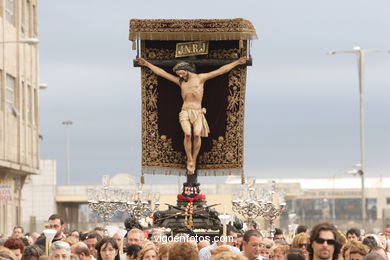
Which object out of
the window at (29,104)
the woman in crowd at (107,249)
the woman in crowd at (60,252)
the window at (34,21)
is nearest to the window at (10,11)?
the window at (34,21)

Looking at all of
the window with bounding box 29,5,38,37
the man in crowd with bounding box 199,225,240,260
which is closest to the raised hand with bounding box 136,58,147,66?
the man in crowd with bounding box 199,225,240,260

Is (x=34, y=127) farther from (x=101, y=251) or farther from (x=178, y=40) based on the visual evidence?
(x=101, y=251)

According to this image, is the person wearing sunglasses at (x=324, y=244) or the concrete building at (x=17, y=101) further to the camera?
the concrete building at (x=17, y=101)

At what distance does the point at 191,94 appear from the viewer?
27578 mm

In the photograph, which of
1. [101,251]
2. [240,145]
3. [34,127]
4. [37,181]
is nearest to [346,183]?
[37,181]

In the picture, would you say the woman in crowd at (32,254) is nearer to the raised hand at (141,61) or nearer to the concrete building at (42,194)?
the raised hand at (141,61)

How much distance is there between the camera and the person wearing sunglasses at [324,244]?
13414mm

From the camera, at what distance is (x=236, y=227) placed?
1055 inches

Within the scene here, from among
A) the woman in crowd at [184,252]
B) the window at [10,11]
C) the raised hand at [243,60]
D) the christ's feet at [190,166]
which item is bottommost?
the woman in crowd at [184,252]

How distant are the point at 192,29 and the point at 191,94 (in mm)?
1312

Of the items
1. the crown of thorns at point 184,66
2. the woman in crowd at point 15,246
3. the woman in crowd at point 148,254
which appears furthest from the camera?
the crown of thorns at point 184,66

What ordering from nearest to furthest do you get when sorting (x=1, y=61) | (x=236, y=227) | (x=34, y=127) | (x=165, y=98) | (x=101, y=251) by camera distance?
(x=101, y=251), (x=236, y=227), (x=165, y=98), (x=1, y=61), (x=34, y=127)

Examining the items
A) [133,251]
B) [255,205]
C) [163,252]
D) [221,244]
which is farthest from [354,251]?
[255,205]

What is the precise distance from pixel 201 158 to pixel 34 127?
26395 millimetres
